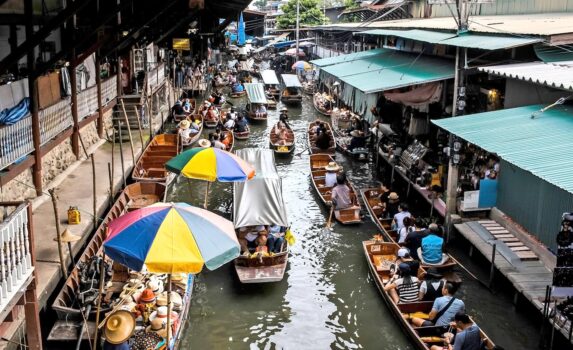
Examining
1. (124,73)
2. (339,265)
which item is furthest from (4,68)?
(124,73)

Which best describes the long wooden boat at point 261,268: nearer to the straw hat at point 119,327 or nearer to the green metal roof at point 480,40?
the straw hat at point 119,327

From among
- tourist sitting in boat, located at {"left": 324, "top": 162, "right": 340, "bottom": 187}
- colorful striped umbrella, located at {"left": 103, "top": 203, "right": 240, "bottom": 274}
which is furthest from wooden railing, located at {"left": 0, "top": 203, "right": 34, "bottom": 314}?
tourist sitting in boat, located at {"left": 324, "top": 162, "right": 340, "bottom": 187}

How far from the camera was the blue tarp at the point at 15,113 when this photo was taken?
40.4 ft

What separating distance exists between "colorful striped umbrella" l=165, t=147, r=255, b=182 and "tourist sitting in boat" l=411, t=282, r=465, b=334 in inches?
230

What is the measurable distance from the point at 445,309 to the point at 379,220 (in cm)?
601

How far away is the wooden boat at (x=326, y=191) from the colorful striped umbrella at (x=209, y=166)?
4302 millimetres

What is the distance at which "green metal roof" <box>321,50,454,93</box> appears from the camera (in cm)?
1719

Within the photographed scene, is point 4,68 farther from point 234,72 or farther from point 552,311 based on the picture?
point 234,72

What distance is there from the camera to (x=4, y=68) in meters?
11.7

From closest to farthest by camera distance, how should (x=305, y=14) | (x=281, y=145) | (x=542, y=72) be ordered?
1. (x=542, y=72)
2. (x=281, y=145)
3. (x=305, y=14)

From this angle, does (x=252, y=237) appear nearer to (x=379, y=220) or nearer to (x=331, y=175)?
(x=379, y=220)

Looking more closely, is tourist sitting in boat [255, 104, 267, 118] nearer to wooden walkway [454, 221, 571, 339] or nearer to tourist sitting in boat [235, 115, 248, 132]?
tourist sitting in boat [235, 115, 248, 132]

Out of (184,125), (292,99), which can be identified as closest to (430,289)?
(184,125)

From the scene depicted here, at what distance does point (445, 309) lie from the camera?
10508 mm
